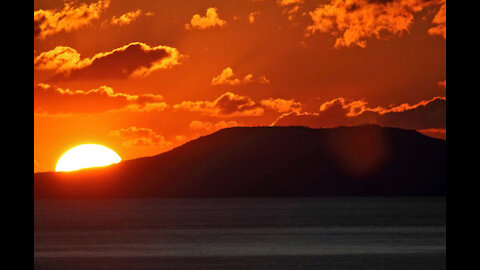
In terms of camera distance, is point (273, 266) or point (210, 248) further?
point (210, 248)

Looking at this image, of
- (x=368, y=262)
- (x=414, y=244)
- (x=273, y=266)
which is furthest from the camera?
(x=414, y=244)

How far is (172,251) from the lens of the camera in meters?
45.4

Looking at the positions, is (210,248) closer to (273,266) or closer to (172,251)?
(172,251)
